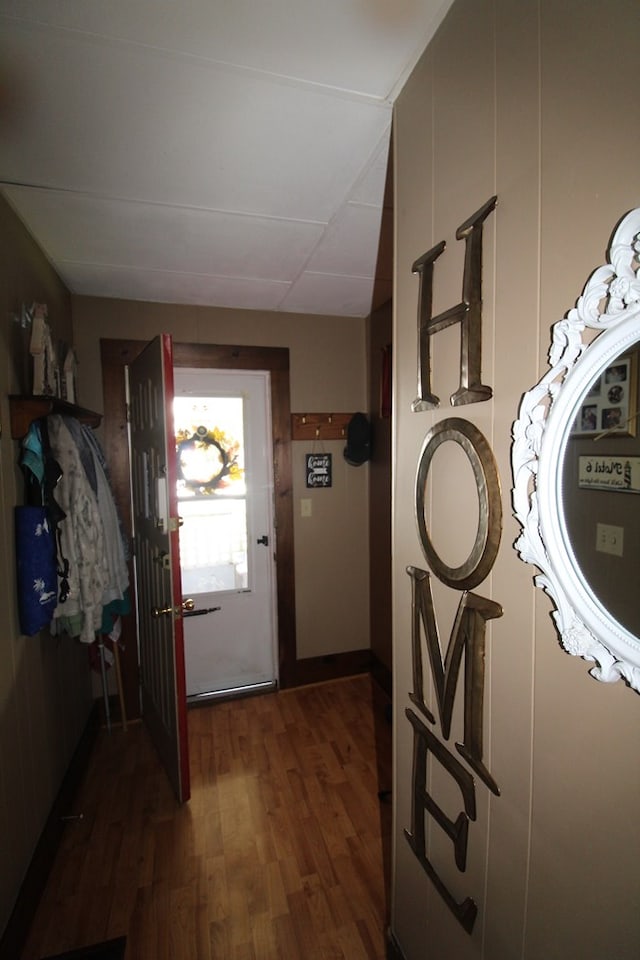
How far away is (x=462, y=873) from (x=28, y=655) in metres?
1.56

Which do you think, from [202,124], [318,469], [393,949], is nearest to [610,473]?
[202,124]

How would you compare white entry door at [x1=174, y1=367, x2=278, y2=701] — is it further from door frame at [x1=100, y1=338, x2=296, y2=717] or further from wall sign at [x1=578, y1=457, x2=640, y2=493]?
wall sign at [x1=578, y1=457, x2=640, y2=493]

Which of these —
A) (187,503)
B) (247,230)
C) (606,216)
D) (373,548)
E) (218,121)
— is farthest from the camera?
(373,548)

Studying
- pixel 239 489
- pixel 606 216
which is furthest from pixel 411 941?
pixel 239 489

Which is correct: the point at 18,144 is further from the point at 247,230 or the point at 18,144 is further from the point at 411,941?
the point at 411,941

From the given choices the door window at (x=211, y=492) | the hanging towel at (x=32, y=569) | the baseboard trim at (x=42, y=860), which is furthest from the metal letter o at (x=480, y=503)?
the door window at (x=211, y=492)

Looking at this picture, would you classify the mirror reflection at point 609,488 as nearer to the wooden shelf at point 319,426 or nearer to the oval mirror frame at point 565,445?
the oval mirror frame at point 565,445

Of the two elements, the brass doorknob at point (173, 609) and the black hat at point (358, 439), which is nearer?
the brass doorknob at point (173, 609)

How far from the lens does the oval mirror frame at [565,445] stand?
20.1 inches

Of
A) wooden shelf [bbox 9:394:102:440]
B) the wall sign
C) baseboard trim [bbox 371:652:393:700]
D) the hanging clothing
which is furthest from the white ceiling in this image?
baseboard trim [bbox 371:652:393:700]

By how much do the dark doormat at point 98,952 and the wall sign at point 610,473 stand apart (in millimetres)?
1949

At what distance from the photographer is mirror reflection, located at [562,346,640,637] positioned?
1.70 ft

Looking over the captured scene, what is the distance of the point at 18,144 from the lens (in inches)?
48.4

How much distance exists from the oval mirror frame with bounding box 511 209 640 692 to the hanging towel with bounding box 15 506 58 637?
5.11 ft
